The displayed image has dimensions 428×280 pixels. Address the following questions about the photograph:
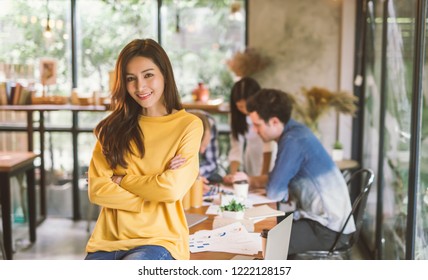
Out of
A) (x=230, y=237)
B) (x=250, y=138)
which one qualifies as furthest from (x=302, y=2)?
(x=230, y=237)

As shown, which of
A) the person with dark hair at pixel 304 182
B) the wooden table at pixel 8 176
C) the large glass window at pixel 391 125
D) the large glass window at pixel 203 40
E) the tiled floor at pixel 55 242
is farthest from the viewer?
the large glass window at pixel 203 40

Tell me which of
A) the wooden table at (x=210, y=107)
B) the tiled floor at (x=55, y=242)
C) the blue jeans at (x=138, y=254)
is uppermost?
the wooden table at (x=210, y=107)

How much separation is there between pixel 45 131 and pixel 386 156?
3.20 m

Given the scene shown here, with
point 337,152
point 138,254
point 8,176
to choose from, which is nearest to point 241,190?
point 138,254

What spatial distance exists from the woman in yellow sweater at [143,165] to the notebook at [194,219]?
0.58 m

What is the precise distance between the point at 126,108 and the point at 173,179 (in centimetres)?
30

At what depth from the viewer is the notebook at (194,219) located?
9.68 feet

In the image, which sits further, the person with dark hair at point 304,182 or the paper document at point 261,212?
the person with dark hair at point 304,182

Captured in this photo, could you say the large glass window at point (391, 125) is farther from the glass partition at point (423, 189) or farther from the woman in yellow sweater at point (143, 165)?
the woman in yellow sweater at point (143, 165)

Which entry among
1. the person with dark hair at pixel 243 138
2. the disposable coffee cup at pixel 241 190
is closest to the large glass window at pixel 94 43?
the person with dark hair at pixel 243 138

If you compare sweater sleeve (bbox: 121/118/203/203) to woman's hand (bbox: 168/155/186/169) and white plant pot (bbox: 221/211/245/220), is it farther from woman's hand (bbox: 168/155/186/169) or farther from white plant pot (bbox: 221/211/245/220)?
white plant pot (bbox: 221/211/245/220)

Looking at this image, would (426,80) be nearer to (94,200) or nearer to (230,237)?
(230,237)

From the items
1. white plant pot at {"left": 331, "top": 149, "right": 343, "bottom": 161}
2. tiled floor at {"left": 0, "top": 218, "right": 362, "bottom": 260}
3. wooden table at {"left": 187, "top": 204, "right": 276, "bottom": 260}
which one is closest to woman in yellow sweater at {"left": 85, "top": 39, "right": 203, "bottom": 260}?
wooden table at {"left": 187, "top": 204, "right": 276, "bottom": 260}
